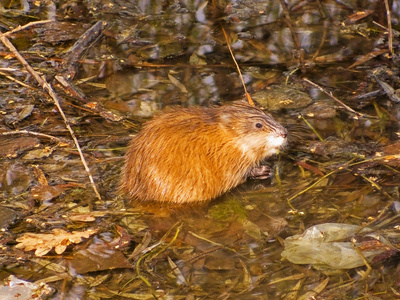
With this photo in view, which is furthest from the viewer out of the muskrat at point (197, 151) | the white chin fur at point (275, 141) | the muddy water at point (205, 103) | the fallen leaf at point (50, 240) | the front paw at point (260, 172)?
the front paw at point (260, 172)

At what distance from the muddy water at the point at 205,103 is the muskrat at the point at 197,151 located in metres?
0.15

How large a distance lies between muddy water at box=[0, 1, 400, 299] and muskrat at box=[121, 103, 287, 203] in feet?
0.51

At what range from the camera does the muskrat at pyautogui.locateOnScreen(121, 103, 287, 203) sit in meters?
5.09

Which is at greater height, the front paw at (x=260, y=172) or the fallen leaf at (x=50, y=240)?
the fallen leaf at (x=50, y=240)

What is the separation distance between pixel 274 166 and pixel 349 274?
5.02 feet

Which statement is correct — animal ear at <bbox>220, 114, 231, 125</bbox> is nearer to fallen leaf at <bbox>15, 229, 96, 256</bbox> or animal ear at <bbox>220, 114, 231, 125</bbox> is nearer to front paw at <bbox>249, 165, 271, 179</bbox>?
front paw at <bbox>249, 165, 271, 179</bbox>

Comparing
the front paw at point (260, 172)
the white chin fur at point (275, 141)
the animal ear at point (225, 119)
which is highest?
the animal ear at point (225, 119)

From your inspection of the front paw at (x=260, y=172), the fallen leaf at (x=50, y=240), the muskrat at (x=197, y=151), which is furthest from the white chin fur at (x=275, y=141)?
the fallen leaf at (x=50, y=240)

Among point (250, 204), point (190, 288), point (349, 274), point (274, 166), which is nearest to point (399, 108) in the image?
point (274, 166)

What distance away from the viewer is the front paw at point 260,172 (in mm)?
5520

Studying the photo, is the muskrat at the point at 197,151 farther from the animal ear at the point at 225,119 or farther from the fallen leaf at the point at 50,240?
the fallen leaf at the point at 50,240

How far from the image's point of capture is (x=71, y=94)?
6.54m

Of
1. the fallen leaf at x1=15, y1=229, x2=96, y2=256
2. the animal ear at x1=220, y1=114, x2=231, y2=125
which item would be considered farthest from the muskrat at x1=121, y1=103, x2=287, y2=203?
the fallen leaf at x1=15, y1=229, x2=96, y2=256

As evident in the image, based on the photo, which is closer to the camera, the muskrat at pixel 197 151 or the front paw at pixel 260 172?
the muskrat at pixel 197 151
